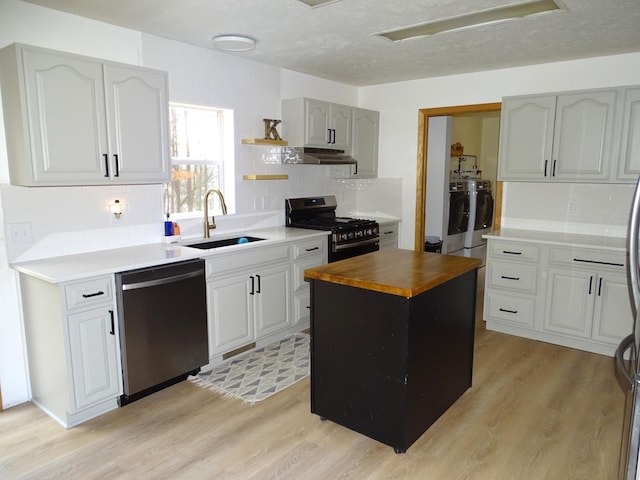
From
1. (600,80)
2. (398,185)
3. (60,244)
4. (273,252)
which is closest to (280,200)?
(273,252)

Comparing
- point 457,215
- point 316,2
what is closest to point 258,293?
point 316,2

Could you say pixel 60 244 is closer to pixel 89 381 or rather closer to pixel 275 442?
pixel 89 381

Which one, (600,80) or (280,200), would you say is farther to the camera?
(280,200)

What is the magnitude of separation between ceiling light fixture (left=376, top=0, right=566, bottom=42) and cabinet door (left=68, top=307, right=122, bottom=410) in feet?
8.72

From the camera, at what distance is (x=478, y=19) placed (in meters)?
2.98

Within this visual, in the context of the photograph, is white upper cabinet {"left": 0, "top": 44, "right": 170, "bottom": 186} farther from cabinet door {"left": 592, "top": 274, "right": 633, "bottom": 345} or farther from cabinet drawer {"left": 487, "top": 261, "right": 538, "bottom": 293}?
cabinet door {"left": 592, "top": 274, "right": 633, "bottom": 345}

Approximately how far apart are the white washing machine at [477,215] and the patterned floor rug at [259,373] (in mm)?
4047

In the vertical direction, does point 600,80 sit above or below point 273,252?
above

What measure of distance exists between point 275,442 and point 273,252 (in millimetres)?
1538

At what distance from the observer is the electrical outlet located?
269 centimetres

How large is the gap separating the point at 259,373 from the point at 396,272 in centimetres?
139

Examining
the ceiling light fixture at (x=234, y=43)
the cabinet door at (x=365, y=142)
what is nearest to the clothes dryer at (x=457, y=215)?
the cabinet door at (x=365, y=142)

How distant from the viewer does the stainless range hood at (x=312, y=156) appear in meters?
4.22

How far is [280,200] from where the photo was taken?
4500mm
